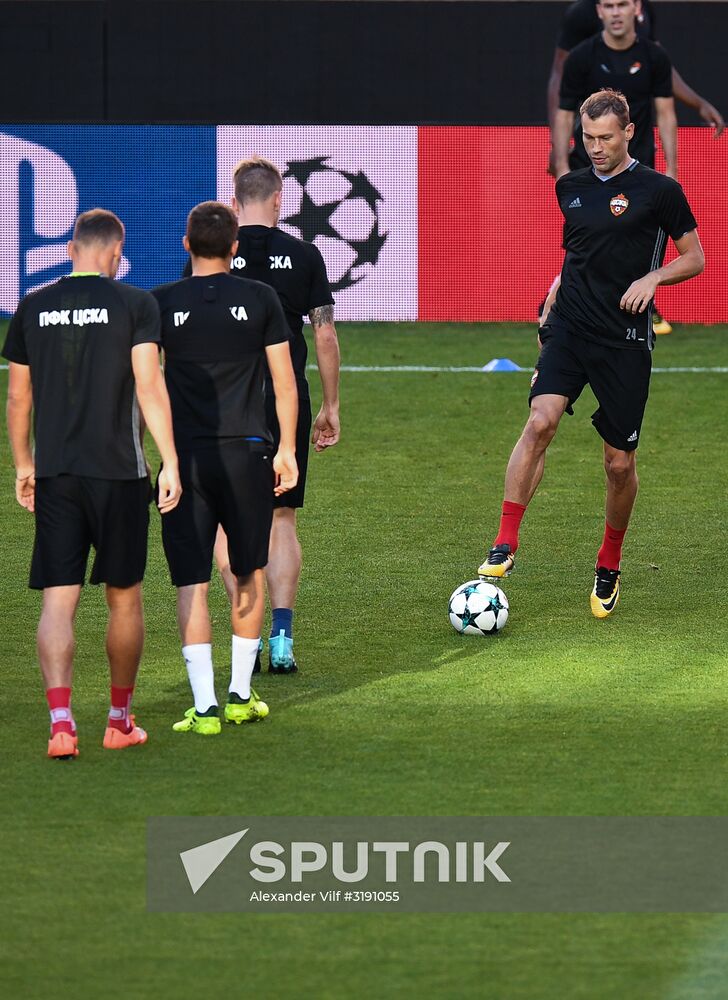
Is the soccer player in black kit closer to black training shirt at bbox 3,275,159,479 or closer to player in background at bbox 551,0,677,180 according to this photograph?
black training shirt at bbox 3,275,159,479

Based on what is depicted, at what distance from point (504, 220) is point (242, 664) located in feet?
45.5

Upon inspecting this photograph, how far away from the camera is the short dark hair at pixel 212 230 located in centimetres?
618

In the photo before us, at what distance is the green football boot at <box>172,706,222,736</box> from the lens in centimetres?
630

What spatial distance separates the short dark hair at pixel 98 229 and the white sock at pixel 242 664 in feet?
5.00

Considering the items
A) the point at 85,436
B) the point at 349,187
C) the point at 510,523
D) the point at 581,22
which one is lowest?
the point at 510,523

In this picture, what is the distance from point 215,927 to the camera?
4.59m

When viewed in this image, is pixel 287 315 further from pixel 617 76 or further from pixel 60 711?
pixel 617 76

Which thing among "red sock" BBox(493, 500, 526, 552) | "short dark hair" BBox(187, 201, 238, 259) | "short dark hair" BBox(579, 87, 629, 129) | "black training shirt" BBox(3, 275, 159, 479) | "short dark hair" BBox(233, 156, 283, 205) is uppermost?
"short dark hair" BBox(579, 87, 629, 129)

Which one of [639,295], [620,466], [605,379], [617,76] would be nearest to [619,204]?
[639,295]

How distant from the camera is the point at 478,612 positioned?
7.85 m

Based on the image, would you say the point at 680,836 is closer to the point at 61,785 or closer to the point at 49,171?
the point at 61,785

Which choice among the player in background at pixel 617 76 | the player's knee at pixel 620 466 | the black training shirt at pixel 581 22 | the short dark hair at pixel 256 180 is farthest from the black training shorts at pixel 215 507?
the black training shirt at pixel 581 22

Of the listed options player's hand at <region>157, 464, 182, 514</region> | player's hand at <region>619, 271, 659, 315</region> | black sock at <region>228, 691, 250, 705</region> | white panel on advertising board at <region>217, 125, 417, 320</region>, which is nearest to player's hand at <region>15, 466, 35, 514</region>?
player's hand at <region>157, 464, 182, 514</region>

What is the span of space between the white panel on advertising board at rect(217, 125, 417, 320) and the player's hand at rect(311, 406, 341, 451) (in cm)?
1227
